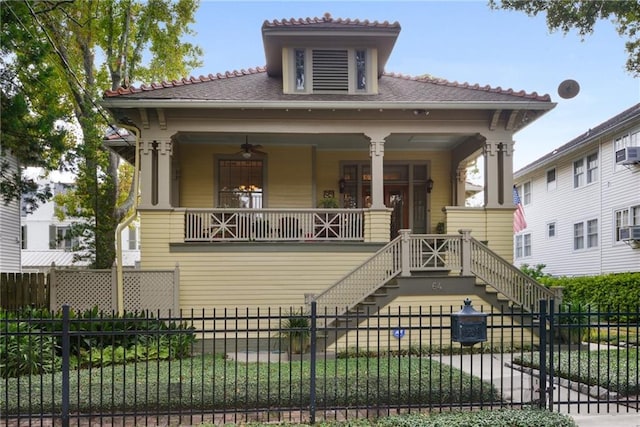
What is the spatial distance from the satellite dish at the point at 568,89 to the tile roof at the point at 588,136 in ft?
24.1

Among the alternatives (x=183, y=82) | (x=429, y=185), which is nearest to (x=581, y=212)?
(x=429, y=185)

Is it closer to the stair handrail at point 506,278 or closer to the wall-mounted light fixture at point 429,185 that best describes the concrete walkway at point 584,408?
the stair handrail at point 506,278

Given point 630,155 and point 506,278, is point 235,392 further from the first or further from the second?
point 630,155

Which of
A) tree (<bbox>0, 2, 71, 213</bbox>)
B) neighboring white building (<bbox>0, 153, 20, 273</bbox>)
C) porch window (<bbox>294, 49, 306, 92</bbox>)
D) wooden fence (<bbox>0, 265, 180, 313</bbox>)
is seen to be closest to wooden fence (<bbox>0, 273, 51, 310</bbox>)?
wooden fence (<bbox>0, 265, 180, 313</bbox>)

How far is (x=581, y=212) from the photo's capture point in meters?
23.2

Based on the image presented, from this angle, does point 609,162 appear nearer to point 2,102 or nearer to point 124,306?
point 124,306

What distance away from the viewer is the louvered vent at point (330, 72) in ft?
46.4

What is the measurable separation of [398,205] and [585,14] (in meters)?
Result: 6.93

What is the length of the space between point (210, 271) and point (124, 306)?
203cm

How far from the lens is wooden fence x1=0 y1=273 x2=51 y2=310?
1333 centimetres

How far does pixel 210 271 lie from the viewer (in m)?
12.9

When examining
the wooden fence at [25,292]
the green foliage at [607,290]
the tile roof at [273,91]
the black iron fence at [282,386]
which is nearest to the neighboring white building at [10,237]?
the wooden fence at [25,292]

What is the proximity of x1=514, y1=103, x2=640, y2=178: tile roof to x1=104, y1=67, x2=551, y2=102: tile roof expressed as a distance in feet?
28.1

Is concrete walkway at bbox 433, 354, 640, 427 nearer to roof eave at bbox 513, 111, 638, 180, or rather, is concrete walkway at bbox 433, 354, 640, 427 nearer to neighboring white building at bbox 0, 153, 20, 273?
roof eave at bbox 513, 111, 638, 180
